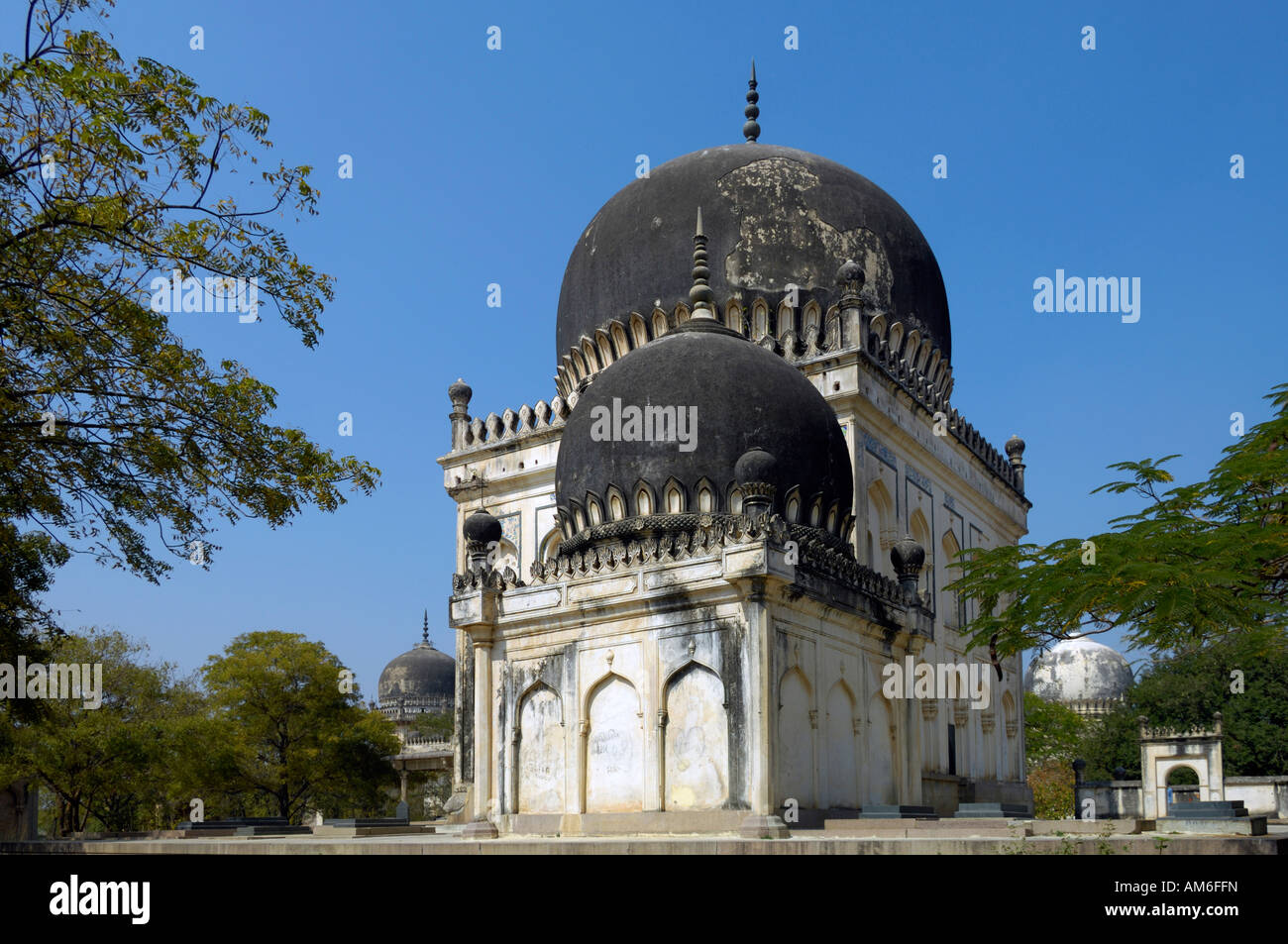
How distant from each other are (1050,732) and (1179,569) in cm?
4545

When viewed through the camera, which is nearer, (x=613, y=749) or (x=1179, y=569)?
(x=1179, y=569)

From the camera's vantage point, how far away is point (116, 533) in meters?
11.5

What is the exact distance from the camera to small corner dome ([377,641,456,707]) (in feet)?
195

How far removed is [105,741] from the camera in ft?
93.4

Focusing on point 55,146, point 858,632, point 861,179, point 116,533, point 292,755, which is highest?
point 861,179

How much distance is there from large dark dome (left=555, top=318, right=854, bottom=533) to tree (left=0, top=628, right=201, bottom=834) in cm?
1373

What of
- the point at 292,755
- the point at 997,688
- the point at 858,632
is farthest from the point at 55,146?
the point at 292,755

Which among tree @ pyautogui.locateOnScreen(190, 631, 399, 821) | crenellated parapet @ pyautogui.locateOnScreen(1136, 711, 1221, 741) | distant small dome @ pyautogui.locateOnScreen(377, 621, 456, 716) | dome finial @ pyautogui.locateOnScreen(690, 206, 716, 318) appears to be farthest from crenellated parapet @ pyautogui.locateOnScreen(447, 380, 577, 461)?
distant small dome @ pyautogui.locateOnScreen(377, 621, 456, 716)

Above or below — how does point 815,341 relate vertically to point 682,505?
above

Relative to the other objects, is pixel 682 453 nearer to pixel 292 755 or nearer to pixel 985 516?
pixel 985 516

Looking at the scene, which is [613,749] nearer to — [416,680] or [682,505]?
[682,505]

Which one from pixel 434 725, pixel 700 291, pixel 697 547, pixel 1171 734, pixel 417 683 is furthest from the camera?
pixel 417 683

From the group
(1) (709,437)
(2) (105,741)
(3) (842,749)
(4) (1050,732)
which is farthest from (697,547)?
(4) (1050,732)

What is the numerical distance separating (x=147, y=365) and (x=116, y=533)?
5.80ft
